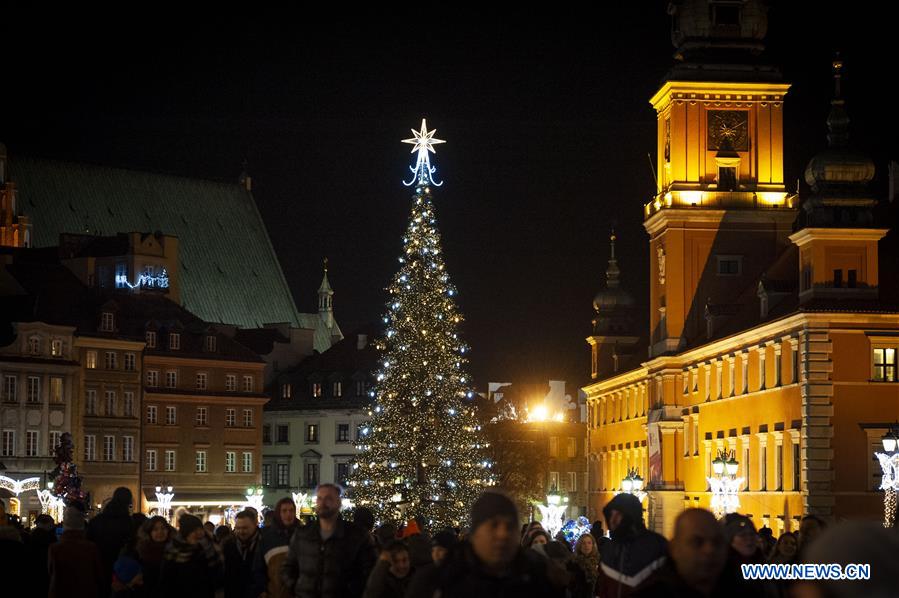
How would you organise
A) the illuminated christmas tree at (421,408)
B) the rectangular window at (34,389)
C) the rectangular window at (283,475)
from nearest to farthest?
the illuminated christmas tree at (421,408), the rectangular window at (34,389), the rectangular window at (283,475)

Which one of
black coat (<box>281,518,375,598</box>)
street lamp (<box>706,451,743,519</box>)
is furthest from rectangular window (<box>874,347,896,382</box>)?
black coat (<box>281,518,375,598</box>)

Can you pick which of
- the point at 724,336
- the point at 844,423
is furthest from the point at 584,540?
the point at 724,336

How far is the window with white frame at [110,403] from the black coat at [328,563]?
8519 cm

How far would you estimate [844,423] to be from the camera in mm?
58406

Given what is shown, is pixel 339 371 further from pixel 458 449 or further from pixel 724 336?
pixel 458 449

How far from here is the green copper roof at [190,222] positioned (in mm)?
121938

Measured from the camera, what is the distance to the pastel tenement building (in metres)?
58.6

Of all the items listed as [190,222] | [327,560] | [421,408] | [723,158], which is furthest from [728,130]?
[327,560]

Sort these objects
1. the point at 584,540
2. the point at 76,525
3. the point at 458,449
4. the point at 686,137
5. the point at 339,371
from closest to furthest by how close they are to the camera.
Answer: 1. the point at 76,525
2. the point at 584,540
3. the point at 458,449
4. the point at 686,137
5. the point at 339,371

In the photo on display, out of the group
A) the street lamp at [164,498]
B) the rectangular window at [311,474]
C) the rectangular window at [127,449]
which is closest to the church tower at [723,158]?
the street lamp at [164,498]

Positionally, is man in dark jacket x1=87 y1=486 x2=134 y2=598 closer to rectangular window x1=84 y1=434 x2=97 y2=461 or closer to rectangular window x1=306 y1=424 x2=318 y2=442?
rectangular window x1=84 y1=434 x2=97 y2=461

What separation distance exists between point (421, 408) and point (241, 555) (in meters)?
35.5

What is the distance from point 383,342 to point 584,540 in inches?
1282

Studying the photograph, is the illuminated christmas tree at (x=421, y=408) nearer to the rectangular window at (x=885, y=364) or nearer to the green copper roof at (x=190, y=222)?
the rectangular window at (x=885, y=364)
